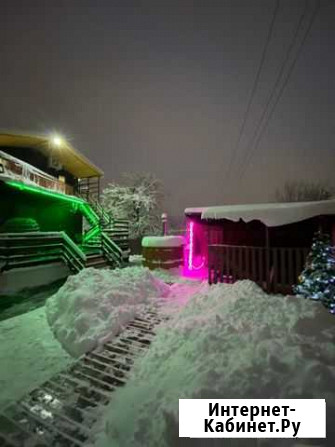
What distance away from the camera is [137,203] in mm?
30578

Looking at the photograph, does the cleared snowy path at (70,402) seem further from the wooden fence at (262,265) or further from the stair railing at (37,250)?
the stair railing at (37,250)

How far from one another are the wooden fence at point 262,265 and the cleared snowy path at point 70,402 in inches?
164

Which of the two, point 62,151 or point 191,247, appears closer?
point 191,247

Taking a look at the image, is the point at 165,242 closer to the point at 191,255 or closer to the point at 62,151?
the point at 191,255

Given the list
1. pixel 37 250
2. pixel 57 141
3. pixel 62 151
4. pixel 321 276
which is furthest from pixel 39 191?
pixel 321 276

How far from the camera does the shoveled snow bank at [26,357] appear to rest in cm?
338

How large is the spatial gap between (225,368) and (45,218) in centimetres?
1709

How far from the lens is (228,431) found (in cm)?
228

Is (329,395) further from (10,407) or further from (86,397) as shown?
(10,407)

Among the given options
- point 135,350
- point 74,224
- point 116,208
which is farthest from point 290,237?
point 116,208

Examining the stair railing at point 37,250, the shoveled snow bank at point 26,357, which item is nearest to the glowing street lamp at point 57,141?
the stair railing at point 37,250

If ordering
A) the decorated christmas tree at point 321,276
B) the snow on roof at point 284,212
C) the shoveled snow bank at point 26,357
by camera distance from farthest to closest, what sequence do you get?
the snow on roof at point 284,212, the decorated christmas tree at point 321,276, the shoveled snow bank at point 26,357

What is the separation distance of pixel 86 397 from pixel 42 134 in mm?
15271

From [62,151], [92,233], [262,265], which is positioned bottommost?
[262,265]
